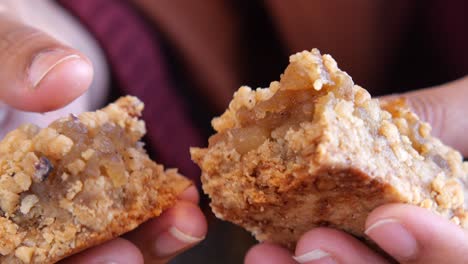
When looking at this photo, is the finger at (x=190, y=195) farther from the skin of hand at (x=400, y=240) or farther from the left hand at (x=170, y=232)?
the skin of hand at (x=400, y=240)

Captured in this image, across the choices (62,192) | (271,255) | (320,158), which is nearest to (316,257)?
(271,255)

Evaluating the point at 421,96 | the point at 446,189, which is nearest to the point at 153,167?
the point at 446,189

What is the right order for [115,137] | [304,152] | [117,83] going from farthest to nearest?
[117,83] → [115,137] → [304,152]

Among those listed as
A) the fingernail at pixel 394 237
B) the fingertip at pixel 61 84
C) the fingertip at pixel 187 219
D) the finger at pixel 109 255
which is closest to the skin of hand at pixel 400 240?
the fingernail at pixel 394 237

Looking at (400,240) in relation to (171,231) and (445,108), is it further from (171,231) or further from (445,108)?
(445,108)

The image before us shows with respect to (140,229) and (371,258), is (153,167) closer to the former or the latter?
(140,229)

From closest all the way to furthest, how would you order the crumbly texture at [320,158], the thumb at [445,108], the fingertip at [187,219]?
the crumbly texture at [320,158]
the fingertip at [187,219]
the thumb at [445,108]

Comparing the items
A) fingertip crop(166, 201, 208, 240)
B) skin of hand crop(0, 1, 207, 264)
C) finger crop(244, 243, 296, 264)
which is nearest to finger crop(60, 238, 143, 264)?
skin of hand crop(0, 1, 207, 264)
